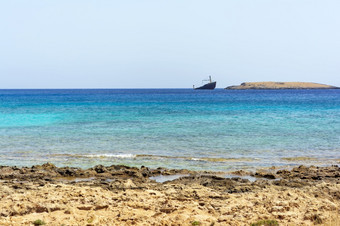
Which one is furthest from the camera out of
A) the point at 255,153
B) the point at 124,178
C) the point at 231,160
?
the point at 255,153

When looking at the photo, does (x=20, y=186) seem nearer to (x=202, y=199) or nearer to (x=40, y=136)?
(x=202, y=199)

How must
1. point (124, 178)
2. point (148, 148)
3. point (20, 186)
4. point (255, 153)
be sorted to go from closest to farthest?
point (20, 186) → point (124, 178) → point (255, 153) → point (148, 148)

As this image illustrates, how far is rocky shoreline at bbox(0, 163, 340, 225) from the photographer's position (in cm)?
832

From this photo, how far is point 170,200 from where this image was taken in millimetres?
9531

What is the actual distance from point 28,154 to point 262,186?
12.2 m

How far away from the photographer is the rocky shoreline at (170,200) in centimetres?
832

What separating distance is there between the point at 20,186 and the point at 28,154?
7812 millimetres

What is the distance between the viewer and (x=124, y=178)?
42.5 ft

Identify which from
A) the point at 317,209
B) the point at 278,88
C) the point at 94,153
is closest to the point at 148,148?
the point at 94,153

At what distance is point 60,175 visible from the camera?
1341 cm

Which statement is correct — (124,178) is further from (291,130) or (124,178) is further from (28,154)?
(291,130)

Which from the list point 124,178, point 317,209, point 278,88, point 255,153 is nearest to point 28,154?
point 124,178

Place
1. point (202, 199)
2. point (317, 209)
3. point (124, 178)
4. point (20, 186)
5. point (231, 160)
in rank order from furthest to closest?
point (231, 160) → point (124, 178) → point (20, 186) → point (202, 199) → point (317, 209)

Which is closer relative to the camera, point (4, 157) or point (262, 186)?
point (262, 186)
